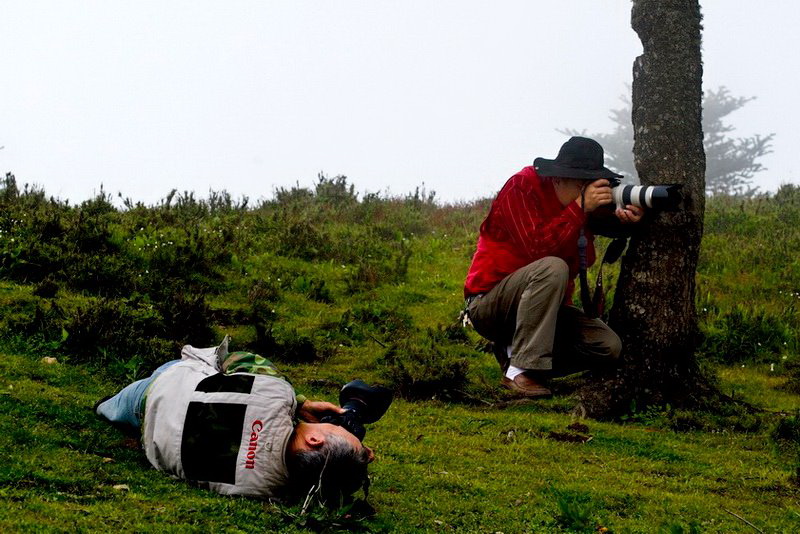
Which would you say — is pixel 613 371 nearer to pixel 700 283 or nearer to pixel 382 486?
pixel 382 486

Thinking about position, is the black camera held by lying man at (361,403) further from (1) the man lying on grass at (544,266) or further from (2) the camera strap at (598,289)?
(2) the camera strap at (598,289)

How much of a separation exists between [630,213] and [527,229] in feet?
2.47

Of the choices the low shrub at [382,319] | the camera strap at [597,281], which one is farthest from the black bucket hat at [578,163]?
the low shrub at [382,319]

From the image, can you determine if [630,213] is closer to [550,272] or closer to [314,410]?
[550,272]

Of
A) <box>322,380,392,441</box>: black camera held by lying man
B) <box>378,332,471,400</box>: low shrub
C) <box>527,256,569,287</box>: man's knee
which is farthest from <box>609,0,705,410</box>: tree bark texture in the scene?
<box>322,380,392,441</box>: black camera held by lying man

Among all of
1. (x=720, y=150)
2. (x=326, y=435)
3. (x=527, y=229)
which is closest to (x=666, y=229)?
(x=527, y=229)

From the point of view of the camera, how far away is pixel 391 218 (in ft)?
46.2

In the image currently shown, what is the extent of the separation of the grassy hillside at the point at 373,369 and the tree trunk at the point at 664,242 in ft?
1.03

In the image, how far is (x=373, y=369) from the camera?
25.2ft

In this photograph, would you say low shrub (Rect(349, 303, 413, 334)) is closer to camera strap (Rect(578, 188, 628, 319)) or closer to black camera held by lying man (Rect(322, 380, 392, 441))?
camera strap (Rect(578, 188, 628, 319))

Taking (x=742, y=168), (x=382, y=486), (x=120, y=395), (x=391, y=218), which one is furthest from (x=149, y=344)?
(x=742, y=168)

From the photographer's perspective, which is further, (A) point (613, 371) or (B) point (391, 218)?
(B) point (391, 218)

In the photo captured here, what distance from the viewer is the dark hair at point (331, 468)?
372cm

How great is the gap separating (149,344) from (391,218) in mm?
7669
